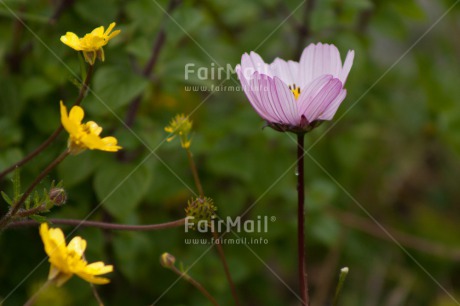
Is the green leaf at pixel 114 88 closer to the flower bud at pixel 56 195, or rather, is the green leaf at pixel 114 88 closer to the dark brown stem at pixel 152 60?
the dark brown stem at pixel 152 60

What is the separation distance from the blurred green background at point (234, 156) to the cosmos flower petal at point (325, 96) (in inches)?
15.6

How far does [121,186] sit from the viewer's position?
1.23m

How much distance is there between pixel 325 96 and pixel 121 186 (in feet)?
1.78

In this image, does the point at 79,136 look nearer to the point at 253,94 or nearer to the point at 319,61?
the point at 253,94

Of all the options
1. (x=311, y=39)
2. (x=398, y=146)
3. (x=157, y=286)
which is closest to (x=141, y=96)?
(x=157, y=286)

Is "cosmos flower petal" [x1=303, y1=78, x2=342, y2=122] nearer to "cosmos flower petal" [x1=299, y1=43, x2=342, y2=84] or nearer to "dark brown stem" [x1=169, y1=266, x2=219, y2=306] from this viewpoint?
"cosmos flower petal" [x1=299, y1=43, x2=342, y2=84]

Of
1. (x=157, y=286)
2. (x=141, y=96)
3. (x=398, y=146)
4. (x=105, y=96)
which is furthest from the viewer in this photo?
(x=398, y=146)

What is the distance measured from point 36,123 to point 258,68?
1.93 feet

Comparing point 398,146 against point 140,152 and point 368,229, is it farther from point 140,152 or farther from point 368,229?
point 140,152

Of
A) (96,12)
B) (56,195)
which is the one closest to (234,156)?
(96,12)

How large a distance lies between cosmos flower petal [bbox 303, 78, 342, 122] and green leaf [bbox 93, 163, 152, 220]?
49 centimetres

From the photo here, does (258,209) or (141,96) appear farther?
(258,209)

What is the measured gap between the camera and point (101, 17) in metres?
1.31

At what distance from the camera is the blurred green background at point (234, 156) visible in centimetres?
127
